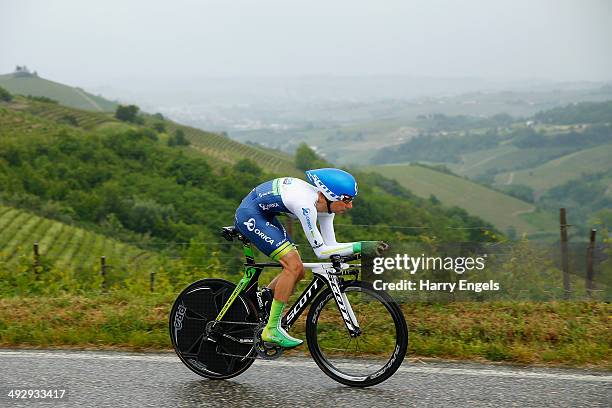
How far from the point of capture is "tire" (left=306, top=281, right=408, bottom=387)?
16.9ft

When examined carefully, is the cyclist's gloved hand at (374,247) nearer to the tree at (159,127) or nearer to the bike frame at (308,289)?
the bike frame at (308,289)

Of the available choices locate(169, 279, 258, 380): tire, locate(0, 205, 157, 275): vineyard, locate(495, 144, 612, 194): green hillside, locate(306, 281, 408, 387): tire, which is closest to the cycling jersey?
locate(306, 281, 408, 387): tire

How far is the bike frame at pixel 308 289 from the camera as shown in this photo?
17.3 feet

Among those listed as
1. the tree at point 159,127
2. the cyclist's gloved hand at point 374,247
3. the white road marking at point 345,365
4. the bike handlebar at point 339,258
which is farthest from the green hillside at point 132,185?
the cyclist's gloved hand at point 374,247

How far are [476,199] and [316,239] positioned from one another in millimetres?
155830

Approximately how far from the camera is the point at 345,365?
547cm

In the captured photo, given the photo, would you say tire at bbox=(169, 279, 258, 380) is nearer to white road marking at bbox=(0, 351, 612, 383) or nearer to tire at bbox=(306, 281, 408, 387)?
white road marking at bbox=(0, 351, 612, 383)

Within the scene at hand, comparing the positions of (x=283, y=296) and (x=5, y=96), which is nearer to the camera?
(x=283, y=296)

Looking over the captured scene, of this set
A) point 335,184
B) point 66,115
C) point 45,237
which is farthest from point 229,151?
point 335,184

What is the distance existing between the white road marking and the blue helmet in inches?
53.4

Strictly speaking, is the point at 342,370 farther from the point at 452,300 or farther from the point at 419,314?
the point at 452,300

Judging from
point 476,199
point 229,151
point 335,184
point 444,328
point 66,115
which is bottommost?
point 476,199

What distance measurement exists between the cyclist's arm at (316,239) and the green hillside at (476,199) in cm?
12203

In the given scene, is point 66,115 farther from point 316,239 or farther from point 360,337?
point 316,239
